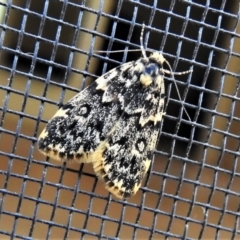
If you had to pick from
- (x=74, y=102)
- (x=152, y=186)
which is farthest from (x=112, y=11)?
(x=74, y=102)

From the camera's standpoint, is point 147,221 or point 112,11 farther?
point 147,221

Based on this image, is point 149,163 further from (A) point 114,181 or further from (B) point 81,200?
(B) point 81,200

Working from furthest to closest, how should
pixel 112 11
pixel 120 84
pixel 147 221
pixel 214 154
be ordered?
pixel 214 154
pixel 147 221
pixel 112 11
pixel 120 84

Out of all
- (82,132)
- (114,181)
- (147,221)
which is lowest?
(147,221)

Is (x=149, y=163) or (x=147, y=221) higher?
(x=149, y=163)
